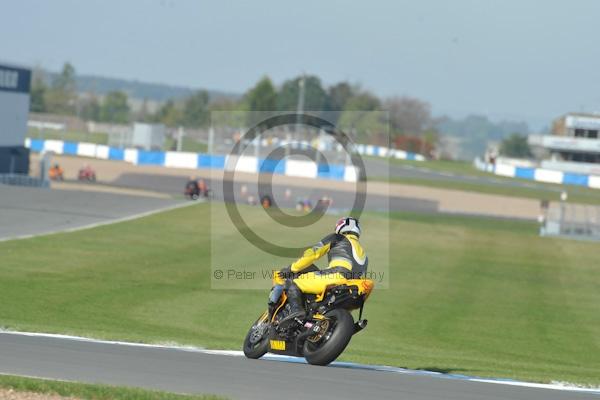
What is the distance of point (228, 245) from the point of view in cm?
3534

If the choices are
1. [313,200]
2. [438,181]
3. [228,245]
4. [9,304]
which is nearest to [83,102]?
[438,181]

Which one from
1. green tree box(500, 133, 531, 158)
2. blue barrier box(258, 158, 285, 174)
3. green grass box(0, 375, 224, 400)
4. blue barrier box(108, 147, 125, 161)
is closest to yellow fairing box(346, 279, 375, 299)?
green grass box(0, 375, 224, 400)

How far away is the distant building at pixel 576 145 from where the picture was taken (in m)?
109

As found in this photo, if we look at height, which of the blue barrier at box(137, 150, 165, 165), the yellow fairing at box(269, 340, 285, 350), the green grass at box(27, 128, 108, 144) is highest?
the green grass at box(27, 128, 108, 144)

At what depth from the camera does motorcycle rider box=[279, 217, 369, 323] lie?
12938mm

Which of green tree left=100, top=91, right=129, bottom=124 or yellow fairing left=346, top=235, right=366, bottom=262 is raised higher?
green tree left=100, top=91, right=129, bottom=124

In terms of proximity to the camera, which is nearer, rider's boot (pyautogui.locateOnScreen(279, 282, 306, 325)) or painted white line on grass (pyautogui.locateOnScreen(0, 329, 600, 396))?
painted white line on grass (pyautogui.locateOnScreen(0, 329, 600, 396))

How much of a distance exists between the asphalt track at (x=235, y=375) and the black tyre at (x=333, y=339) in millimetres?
168

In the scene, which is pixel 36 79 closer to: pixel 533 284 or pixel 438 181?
pixel 438 181

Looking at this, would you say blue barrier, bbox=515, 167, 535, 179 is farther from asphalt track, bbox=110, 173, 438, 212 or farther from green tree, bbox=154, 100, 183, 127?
green tree, bbox=154, 100, 183, 127

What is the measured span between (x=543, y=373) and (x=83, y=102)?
172 m

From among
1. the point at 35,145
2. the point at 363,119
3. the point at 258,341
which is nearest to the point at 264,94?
the point at 363,119

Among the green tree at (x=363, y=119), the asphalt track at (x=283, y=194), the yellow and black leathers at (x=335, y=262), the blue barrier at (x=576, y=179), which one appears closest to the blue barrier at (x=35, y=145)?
the asphalt track at (x=283, y=194)

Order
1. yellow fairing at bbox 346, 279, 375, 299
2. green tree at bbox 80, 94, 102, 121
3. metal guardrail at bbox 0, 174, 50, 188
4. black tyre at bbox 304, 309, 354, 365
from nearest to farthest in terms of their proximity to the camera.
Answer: black tyre at bbox 304, 309, 354, 365
yellow fairing at bbox 346, 279, 375, 299
metal guardrail at bbox 0, 174, 50, 188
green tree at bbox 80, 94, 102, 121
